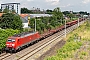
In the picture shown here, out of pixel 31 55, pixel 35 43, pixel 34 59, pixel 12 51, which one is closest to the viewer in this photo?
pixel 34 59

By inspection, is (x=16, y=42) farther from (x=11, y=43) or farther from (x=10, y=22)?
(x=10, y=22)

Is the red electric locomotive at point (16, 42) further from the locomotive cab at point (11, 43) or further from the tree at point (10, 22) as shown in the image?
the tree at point (10, 22)

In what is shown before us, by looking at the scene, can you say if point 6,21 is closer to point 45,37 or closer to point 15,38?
point 45,37

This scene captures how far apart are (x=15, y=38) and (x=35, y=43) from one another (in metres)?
11.9

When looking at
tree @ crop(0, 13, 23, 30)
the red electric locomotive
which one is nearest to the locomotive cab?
the red electric locomotive

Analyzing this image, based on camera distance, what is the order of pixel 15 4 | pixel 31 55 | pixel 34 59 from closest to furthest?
1. pixel 34 59
2. pixel 31 55
3. pixel 15 4

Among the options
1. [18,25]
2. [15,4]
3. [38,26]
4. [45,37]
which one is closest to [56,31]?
[38,26]

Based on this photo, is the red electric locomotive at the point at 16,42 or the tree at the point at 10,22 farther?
the tree at the point at 10,22

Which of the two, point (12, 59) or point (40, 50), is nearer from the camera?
point (12, 59)

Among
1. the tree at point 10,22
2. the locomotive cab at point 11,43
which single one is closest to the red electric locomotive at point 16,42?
the locomotive cab at point 11,43

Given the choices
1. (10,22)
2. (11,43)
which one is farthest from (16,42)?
(10,22)

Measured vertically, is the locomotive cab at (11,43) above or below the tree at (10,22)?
below

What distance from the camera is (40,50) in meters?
38.6

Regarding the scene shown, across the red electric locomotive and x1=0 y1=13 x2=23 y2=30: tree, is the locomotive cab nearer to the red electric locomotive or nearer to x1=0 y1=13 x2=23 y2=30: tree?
the red electric locomotive
